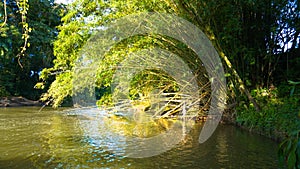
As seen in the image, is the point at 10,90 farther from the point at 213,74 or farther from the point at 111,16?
the point at 213,74

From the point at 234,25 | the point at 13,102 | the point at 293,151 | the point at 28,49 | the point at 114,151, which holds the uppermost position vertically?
the point at 28,49

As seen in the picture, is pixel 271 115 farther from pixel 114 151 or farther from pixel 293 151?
pixel 293 151

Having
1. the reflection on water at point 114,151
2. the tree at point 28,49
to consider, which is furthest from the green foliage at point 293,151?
the tree at point 28,49

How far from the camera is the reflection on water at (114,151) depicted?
14.8 ft

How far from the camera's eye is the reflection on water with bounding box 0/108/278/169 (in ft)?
14.8

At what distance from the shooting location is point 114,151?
212 inches

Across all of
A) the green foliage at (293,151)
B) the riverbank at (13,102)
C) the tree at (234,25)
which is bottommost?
the green foliage at (293,151)

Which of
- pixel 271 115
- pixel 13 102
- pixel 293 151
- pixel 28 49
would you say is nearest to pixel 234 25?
pixel 271 115

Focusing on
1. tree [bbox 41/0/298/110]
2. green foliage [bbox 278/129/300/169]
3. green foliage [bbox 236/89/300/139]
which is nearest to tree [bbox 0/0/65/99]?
tree [bbox 41/0/298/110]

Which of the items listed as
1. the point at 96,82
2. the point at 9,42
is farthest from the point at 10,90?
the point at 96,82

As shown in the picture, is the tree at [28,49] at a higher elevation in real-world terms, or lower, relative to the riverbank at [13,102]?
higher

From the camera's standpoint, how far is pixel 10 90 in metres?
21.6

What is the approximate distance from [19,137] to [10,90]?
649 inches

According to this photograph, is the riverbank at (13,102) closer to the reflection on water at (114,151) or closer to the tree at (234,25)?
the tree at (234,25)
